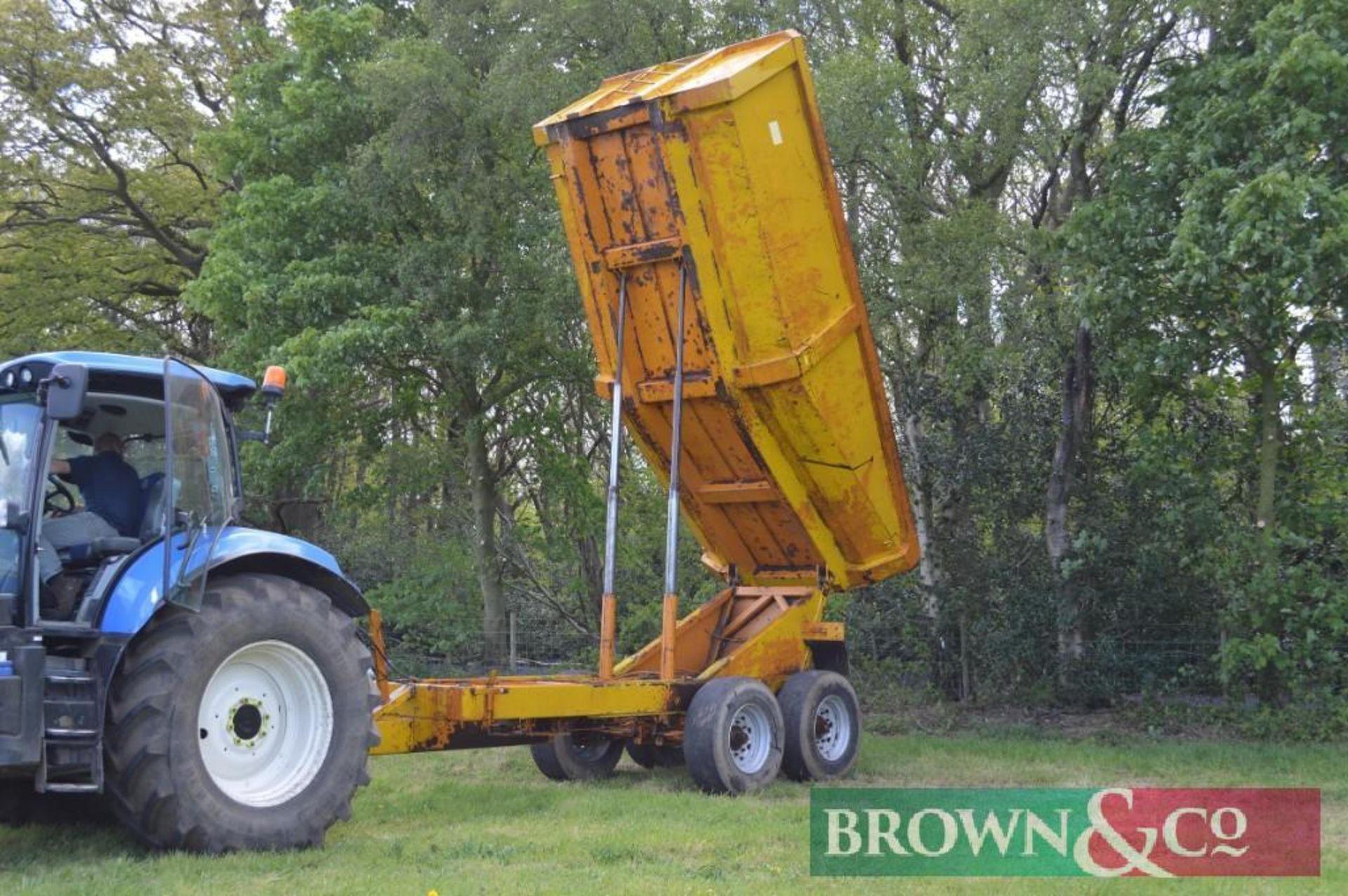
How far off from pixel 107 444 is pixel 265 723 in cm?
169

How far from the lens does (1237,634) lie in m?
12.8

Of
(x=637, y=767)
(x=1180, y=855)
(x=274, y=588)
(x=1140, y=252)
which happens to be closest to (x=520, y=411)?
(x=637, y=767)

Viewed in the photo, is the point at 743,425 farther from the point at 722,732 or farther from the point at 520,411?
the point at 520,411

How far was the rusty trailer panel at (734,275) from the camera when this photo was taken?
903 cm

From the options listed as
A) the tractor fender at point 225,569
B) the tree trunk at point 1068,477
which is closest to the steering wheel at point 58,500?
the tractor fender at point 225,569

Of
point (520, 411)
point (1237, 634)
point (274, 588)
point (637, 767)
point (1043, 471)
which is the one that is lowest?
point (637, 767)

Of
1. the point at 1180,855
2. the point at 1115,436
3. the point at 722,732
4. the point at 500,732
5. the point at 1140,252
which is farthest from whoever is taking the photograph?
the point at 1115,436

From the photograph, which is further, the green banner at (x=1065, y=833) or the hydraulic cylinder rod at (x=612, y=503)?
the hydraulic cylinder rod at (x=612, y=503)

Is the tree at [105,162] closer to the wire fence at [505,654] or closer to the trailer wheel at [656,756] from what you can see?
the wire fence at [505,654]

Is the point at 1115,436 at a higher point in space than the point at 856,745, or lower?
higher

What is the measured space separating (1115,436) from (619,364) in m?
6.76

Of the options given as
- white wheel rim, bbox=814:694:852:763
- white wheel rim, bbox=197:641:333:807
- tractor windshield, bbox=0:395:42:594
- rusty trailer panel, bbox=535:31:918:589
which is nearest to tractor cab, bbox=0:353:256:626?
tractor windshield, bbox=0:395:42:594

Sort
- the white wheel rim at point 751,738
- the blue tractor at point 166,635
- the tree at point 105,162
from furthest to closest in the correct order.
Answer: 1. the tree at point 105,162
2. the white wheel rim at point 751,738
3. the blue tractor at point 166,635

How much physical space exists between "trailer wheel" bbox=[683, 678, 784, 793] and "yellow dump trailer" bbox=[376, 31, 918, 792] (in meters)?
0.01
